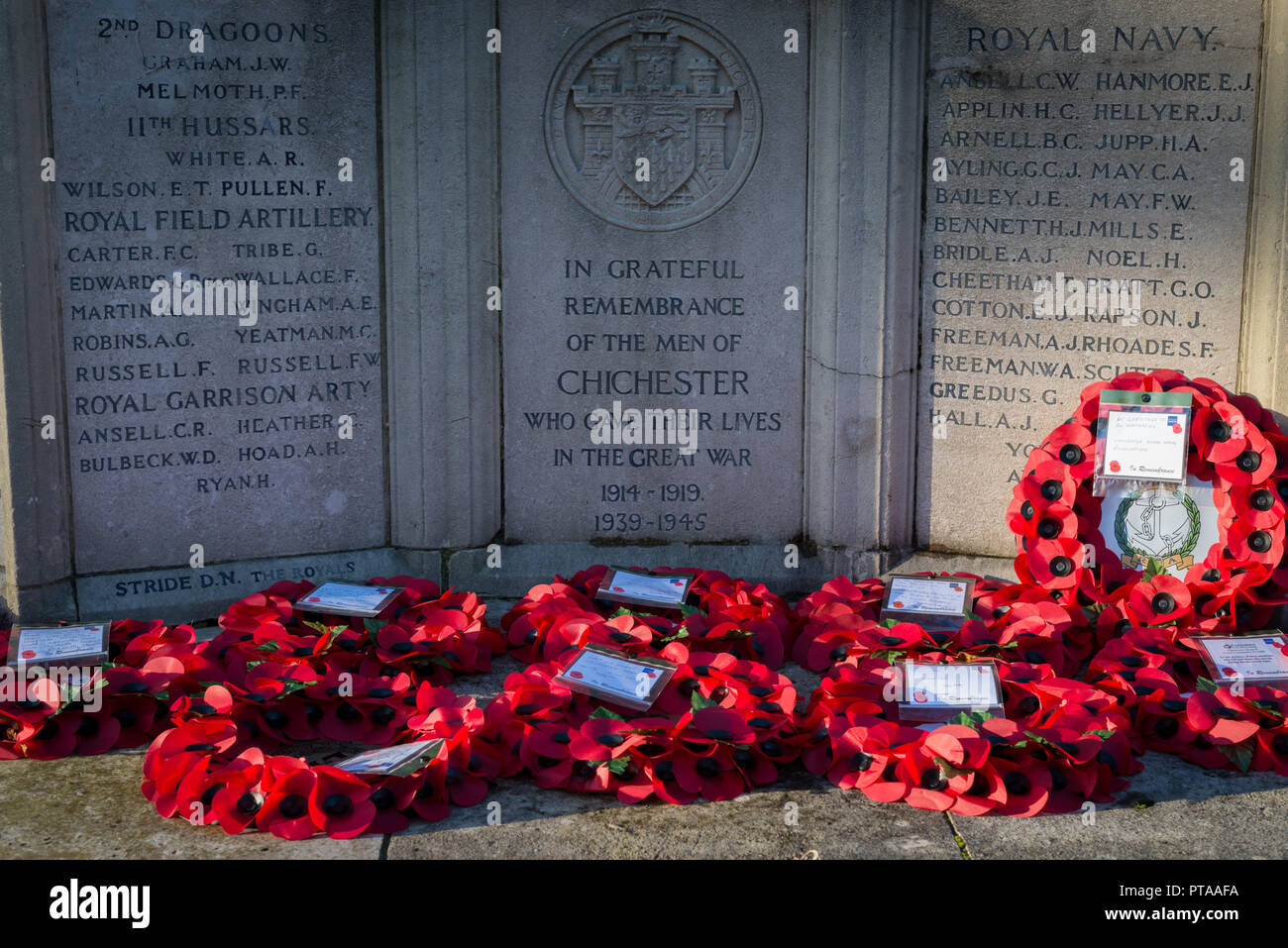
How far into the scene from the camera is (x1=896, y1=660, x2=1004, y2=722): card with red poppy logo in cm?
411

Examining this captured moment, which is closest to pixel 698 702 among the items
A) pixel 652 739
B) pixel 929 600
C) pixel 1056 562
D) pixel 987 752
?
pixel 652 739

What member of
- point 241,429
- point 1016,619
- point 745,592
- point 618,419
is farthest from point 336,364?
point 1016,619

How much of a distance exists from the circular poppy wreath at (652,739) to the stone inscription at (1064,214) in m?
1.93

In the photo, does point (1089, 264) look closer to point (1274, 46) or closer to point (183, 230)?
point (1274, 46)

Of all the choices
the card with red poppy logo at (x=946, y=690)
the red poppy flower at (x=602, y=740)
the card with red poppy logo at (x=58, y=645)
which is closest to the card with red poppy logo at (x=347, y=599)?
the card with red poppy logo at (x=58, y=645)

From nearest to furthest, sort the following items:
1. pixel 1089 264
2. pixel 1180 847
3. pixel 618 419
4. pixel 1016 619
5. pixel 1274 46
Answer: pixel 1180 847
pixel 1016 619
pixel 1274 46
pixel 1089 264
pixel 618 419

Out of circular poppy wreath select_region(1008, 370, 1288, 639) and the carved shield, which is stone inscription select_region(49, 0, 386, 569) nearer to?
the carved shield

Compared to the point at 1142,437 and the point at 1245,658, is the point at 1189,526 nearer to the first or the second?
the point at 1142,437

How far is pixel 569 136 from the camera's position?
18.5ft

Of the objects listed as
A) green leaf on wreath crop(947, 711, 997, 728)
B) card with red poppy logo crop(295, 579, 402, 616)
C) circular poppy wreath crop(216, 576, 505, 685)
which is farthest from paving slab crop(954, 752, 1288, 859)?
card with red poppy logo crop(295, 579, 402, 616)

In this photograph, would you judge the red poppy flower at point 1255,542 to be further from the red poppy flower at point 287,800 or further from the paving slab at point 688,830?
the red poppy flower at point 287,800

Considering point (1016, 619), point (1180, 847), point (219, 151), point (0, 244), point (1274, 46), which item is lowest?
point (1180, 847)

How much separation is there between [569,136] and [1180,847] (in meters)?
3.75

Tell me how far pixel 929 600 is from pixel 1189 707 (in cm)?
114
